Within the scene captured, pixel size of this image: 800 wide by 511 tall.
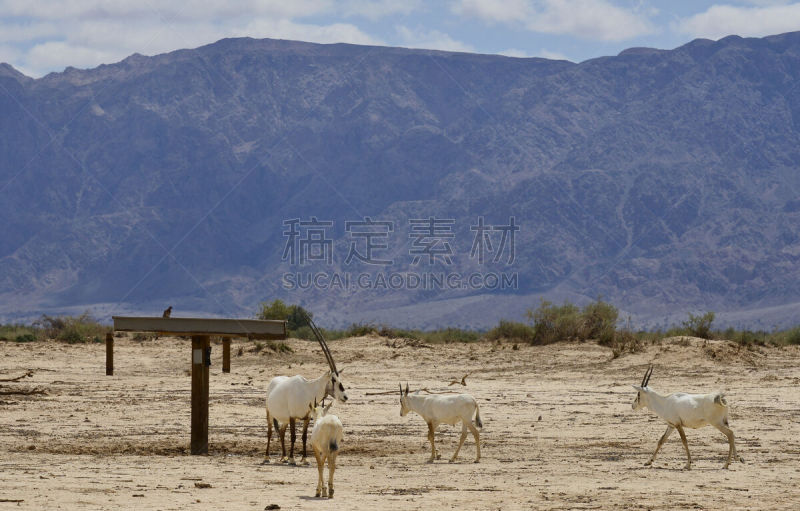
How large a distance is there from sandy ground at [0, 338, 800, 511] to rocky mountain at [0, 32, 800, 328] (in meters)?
74.1

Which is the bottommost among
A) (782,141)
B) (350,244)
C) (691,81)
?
(350,244)

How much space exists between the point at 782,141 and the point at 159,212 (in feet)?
242

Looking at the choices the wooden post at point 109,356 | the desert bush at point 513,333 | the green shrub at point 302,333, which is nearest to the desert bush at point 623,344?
the desert bush at point 513,333

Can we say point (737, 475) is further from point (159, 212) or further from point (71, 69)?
point (71, 69)

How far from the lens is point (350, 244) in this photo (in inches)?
5069

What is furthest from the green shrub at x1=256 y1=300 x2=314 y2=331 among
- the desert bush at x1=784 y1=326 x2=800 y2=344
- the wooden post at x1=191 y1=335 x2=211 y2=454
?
the wooden post at x1=191 y1=335 x2=211 y2=454

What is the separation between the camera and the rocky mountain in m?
121

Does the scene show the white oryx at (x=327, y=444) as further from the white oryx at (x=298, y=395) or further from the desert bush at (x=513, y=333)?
the desert bush at (x=513, y=333)

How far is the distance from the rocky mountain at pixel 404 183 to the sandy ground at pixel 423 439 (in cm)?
7411

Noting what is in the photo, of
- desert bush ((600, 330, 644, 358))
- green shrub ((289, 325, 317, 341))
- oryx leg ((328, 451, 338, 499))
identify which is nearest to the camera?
oryx leg ((328, 451, 338, 499))

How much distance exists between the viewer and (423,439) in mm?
19453

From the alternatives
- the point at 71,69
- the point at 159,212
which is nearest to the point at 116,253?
the point at 159,212

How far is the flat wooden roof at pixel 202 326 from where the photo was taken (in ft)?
56.2

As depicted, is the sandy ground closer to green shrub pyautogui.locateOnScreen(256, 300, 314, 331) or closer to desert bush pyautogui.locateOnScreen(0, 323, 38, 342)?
desert bush pyautogui.locateOnScreen(0, 323, 38, 342)
